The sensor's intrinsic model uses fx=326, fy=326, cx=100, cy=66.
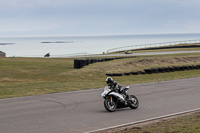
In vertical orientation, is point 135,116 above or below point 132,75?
below

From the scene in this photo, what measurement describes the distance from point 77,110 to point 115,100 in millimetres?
1560

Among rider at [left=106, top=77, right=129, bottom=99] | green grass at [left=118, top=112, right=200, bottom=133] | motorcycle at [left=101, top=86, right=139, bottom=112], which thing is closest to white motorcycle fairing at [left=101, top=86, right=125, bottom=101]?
motorcycle at [left=101, top=86, right=139, bottom=112]

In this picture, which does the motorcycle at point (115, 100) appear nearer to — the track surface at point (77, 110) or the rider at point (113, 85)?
the rider at point (113, 85)

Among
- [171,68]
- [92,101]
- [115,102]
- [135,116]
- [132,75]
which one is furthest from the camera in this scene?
[171,68]

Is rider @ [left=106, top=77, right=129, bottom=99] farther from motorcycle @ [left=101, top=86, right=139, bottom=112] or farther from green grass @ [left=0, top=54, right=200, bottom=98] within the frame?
green grass @ [left=0, top=54, right=200, bottom=98]

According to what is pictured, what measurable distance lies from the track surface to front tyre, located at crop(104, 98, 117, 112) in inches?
8.8

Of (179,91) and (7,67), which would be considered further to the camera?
(7,67)

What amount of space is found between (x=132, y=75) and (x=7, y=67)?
13.9m

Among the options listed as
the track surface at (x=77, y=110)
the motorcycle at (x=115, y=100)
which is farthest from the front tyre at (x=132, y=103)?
the track surface at (x=77, y=110)

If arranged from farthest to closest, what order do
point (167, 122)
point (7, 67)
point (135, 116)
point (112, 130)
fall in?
1. point (7, 67)
2. point (135, 116)
3. point (167, 122)
4. point (112, 130)

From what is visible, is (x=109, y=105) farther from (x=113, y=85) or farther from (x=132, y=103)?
(x=132, y=103)

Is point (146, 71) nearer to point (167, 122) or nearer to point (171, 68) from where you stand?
point (171, 68)

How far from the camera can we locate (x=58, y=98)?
642 inches

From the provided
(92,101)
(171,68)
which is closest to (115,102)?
(92,101)
